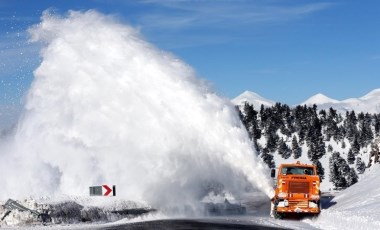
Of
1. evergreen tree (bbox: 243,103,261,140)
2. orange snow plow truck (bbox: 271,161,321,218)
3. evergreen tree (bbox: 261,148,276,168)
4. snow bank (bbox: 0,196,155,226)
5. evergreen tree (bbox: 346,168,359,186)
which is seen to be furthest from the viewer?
evergreen tree (bbox: 243,103,261,140)

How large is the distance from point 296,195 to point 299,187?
1.73 feet

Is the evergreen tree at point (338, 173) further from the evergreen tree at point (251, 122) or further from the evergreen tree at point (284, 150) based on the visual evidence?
the evergreen tree at point (251, 122)

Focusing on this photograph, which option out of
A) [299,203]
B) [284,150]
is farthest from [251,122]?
[299,203]

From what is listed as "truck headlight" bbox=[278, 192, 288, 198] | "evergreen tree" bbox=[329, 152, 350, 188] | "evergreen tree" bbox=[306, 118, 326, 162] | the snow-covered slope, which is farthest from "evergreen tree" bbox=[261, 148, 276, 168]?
"truck headlight" bbox=[278, 192, 288, 198]

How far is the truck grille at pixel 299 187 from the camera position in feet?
100.0

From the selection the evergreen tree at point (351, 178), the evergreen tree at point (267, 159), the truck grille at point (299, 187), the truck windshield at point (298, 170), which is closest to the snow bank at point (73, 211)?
the truck windshield at point (298, 170)

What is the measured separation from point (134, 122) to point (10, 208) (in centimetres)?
1033

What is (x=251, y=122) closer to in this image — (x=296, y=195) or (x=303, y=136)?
(x=303, y=136)

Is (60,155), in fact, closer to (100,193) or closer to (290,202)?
(100,193)

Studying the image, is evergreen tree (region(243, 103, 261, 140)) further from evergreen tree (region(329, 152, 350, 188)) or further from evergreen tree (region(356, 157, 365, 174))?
evergreen tree (region(329, 152, 350, 188))

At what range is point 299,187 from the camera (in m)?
30.5

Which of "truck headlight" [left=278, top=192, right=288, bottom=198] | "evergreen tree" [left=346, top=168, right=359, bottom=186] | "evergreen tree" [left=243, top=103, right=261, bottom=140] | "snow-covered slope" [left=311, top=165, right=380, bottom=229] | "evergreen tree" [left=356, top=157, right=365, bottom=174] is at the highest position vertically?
"evergreen tree" [left=243, top=103, right=261, bottom=140]

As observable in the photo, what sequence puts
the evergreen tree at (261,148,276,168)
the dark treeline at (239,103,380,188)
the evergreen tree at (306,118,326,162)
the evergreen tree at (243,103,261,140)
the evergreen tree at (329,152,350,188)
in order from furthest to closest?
1. the evergreen tree at (243,103,261,140)
2. the dark treeline at (239,103,380,188)
3. the evergreen tree at (306,118,326,162)
4. the evergreen tree at (261,148,276,168)
5. the evergreen tree at (329,152,350,188)

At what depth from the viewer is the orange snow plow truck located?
29.9 meters
